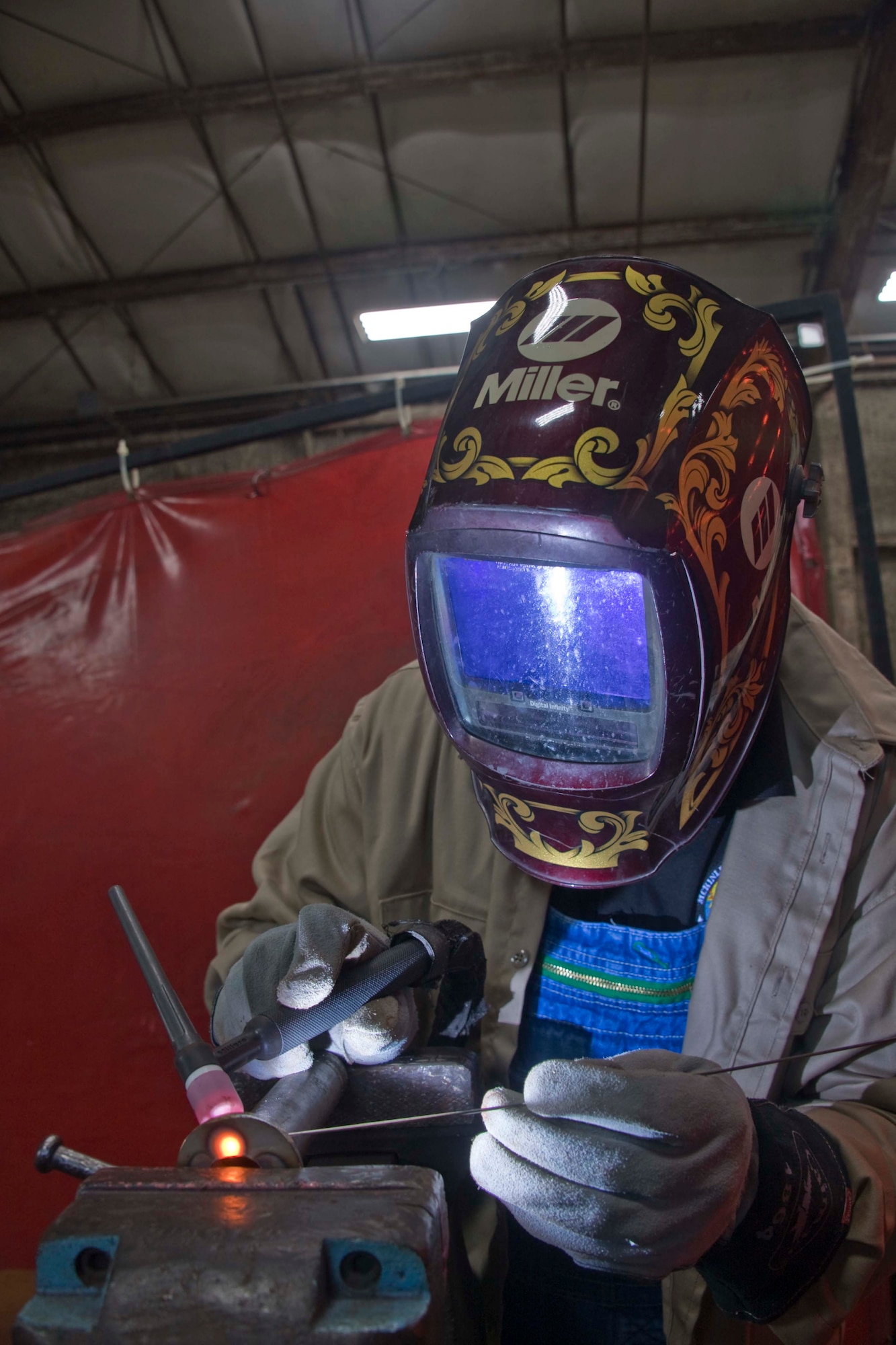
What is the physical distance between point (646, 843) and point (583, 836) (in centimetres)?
9

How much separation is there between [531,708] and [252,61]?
4761mm

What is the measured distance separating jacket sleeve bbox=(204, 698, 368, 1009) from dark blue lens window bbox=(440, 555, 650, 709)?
1.32 feet

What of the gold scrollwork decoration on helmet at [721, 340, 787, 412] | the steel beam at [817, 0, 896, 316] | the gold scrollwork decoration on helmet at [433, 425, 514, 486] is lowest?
the gold scrollwork decoration on helmet at [433, 425, 514, 486]

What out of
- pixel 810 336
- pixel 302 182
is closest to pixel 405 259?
Result: pixel 302 182

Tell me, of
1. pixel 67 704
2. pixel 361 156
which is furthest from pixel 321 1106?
pixel 361 156

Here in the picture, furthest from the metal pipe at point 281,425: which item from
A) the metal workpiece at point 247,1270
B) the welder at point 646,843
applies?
the metal workpiece at point 247,1270

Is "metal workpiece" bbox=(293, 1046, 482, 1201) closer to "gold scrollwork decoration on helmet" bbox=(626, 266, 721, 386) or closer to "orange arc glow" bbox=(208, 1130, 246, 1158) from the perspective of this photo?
"orange arc glow" bbox=(208, 1130, 246, 1158)

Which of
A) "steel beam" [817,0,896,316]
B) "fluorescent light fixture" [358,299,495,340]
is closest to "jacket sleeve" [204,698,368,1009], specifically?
"fluorescent light fixture" [358,299,495,340]

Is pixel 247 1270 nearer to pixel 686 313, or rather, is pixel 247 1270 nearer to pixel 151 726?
pixel 686 313

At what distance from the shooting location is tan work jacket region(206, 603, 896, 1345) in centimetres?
114

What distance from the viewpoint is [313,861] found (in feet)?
4.99

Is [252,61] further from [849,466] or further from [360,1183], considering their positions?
[360,1183]

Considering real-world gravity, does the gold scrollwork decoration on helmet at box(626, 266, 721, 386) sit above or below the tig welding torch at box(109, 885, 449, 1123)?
above

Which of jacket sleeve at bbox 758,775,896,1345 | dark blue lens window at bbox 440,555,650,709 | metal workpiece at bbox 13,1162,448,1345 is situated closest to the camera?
metal workpiece at bbox 13,1162,448,1345
